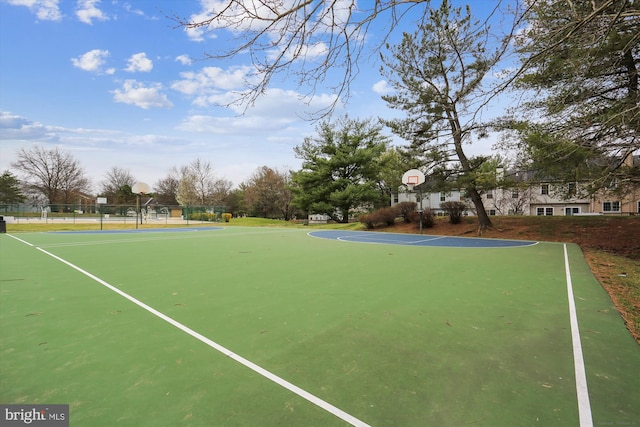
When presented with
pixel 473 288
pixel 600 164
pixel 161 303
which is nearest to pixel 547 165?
pixel 600 164

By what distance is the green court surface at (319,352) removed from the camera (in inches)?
72.4

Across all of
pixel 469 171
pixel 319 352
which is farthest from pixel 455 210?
pixel 319 352

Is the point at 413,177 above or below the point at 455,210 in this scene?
above

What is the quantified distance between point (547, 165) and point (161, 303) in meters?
12.1

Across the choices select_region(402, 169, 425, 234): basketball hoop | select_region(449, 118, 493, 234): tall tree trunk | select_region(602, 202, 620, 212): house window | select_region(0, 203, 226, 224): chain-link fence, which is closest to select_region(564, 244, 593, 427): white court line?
select_region(449, 118, 493, 234): tall tree trunk

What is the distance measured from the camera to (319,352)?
8.57 feet

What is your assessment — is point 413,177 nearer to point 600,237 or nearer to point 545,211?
point 600,237

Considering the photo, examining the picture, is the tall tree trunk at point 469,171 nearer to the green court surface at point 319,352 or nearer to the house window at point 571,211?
the green court surface at point 319,352

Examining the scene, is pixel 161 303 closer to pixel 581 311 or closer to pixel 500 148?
pixel 581 311

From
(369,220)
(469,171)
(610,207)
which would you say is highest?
(469,171)

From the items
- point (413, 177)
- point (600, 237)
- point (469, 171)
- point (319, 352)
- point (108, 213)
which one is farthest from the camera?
point (108, 213)

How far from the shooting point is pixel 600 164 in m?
9.33

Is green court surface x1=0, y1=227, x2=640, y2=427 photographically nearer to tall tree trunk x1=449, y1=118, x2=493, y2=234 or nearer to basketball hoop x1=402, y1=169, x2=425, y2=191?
tall tree trunk x1=449, y1=118, x2=493, y2=234

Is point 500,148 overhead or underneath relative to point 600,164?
overhead
